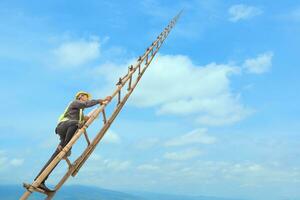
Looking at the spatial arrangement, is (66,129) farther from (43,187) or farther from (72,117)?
(43,187)

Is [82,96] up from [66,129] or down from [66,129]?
up

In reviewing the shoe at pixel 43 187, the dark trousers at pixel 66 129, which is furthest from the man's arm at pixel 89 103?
the shoe at pixel 43 187

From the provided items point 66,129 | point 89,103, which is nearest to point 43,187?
point 66,129

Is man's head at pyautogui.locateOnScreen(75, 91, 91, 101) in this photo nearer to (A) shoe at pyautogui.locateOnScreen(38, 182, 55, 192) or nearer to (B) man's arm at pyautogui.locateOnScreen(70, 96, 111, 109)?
(B) man's arm at pyautogui.locateOnScreen(70, 96, 111, 109)

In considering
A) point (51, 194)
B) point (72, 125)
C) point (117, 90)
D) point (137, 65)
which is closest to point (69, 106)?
point (72, 125)

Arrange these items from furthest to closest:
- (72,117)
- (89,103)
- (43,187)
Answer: (72,117), (89,103), (43,187)

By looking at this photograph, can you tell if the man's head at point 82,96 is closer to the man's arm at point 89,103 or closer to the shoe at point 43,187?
the man's arm at point 89,103

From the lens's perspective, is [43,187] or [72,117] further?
[72,117]

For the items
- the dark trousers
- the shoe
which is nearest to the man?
the dark trousers

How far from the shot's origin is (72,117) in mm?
11469

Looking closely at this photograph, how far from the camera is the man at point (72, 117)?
1123cm

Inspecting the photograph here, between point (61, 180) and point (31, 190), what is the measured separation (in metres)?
1.33

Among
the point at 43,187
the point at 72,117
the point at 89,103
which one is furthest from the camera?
the point at 72,117

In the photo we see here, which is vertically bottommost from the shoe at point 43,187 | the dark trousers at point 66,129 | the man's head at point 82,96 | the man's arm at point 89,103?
the shoe at point 43,187
